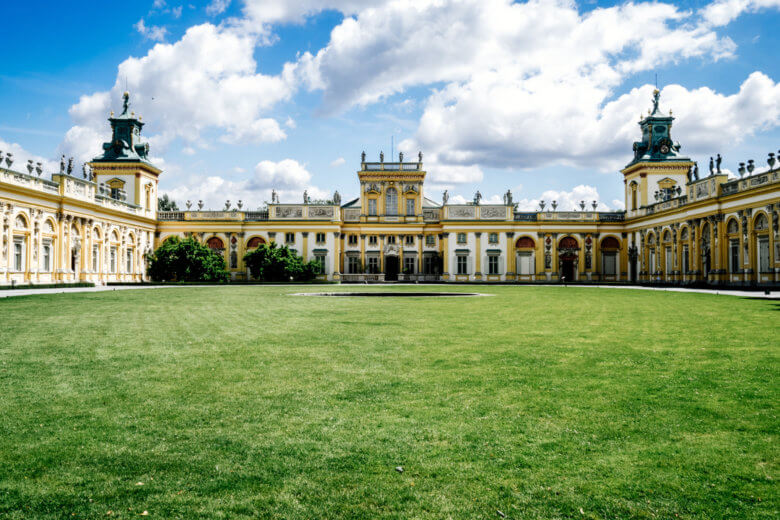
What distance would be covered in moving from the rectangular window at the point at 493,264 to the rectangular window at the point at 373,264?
12.3m

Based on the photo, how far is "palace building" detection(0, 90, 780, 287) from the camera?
45812 mm

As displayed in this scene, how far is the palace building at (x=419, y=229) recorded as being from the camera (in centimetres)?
4581

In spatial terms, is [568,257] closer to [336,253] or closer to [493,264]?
[493,264]

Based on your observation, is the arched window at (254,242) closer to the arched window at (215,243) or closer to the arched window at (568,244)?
the arched window at (215,243)

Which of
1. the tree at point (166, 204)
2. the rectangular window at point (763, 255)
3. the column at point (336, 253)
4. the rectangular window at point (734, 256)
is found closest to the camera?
the rectangular window at point (763, 255)

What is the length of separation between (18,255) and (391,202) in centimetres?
3529

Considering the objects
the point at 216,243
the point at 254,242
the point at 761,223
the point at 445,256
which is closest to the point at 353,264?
the point at 445,256

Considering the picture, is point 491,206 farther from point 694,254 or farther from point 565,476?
point 565,476

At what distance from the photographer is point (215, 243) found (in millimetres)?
58156

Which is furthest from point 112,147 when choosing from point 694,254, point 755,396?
point 755,396

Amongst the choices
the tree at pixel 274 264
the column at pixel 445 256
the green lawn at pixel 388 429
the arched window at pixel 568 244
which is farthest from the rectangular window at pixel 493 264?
the green lawn at pixel 388 429

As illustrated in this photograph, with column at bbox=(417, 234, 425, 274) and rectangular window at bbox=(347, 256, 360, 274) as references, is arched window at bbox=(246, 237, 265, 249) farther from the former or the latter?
column at bbox=(417, 234, 425, 274)

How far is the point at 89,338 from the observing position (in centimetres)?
1038

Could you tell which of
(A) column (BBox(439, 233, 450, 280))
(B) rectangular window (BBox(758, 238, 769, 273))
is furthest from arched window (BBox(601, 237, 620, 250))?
(B) rectangular window (BBox(758, 238, 769, 273))
